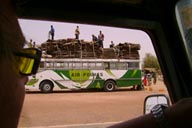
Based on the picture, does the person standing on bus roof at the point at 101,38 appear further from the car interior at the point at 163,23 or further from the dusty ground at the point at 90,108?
the dusty ground at the point at 90,108

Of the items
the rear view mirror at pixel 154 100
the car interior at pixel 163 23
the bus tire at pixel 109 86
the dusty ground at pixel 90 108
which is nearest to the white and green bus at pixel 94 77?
the bus tire at pixel 109 86

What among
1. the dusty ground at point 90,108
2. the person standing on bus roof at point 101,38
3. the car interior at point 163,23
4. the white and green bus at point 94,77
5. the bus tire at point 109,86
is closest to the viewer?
the car interior at point 163,23

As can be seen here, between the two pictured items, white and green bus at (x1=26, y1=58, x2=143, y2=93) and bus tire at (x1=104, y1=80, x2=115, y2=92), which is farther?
bus tire at (x1=104, y1=80, x2=115, y2=92)

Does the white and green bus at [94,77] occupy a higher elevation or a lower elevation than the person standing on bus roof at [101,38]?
higher

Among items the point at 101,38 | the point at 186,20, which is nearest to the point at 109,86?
the point at 101,38

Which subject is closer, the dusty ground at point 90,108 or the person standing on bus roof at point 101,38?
the person standing on bus roof at point 101,38

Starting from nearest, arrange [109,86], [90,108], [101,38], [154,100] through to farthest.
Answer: [154,100]
[101,38]
[109,86]
[90,108]

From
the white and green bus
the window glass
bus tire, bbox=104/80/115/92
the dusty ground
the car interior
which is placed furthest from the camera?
bus tire, bbox=104/80/115/92

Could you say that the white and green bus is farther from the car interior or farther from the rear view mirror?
the rear view mirror

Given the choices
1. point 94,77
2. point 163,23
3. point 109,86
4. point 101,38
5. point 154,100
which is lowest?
point 154,100

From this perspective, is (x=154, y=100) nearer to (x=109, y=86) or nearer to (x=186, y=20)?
(x=186, y=20)

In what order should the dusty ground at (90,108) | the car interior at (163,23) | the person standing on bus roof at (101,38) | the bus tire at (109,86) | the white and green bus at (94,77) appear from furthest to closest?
the bus tire at (109,86) → the dusty ground at (90,108) → the white and green bus at (94,77) → the person standing on bus roof at (101,38) → the car interior at (163,23)

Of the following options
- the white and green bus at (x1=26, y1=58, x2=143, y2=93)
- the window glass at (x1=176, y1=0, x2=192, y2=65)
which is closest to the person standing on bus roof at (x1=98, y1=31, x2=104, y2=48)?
the window glass at (x1=176, y1=0, x2=192, y2=65)

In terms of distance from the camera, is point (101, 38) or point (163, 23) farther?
point (101, 38)
